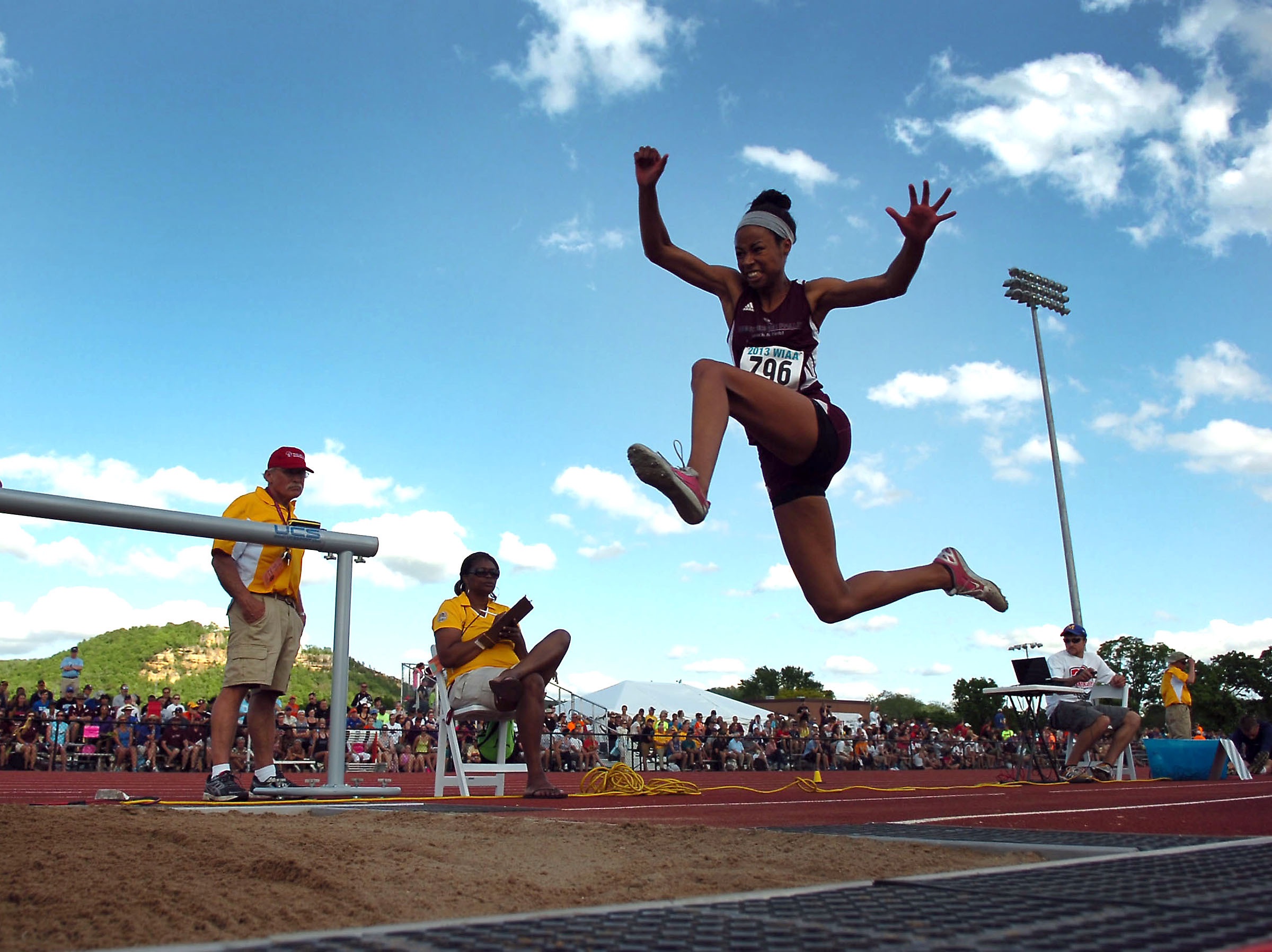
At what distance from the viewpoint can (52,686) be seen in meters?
33.7

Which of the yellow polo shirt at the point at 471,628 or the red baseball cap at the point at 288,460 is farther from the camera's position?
the yellow polo shirt at the point at 471,628

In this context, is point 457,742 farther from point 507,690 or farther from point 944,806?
point 944,806

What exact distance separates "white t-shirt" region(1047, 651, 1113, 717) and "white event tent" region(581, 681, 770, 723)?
13.2m

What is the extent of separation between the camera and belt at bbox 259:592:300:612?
4.51 m

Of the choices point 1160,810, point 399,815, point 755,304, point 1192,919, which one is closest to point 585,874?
point 1192,919

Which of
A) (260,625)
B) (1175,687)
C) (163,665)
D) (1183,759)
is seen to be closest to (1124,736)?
(1183,759)

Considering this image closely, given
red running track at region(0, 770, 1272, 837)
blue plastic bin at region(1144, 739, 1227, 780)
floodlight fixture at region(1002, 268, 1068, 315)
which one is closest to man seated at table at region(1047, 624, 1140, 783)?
red running track at region(0, 770, 1272, 837)

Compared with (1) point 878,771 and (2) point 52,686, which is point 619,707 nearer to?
(1) point 878,771

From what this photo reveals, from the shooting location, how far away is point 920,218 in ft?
12.5

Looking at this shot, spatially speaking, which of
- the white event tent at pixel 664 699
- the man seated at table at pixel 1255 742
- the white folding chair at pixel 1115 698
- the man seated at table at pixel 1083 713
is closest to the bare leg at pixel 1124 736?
Answer: the man seated at table at pixel 1083 713

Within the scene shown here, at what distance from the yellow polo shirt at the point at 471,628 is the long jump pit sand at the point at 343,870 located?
9.13 ft

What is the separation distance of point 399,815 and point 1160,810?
9.22 ft

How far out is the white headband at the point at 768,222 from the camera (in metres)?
3.83

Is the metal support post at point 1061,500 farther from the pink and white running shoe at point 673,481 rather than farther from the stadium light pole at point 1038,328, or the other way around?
the pink and white running shoe at point 673,481
